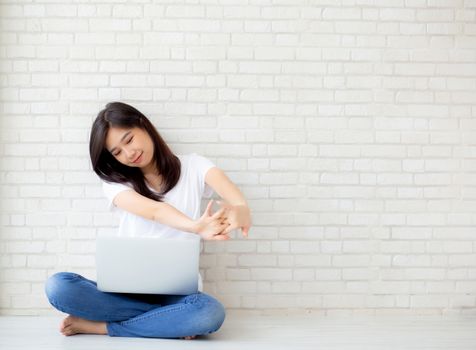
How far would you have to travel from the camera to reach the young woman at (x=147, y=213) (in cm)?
288

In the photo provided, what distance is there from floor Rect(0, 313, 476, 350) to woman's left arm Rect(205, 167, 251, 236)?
0.55 metres

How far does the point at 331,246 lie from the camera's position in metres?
3.58

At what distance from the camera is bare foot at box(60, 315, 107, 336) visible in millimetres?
2971

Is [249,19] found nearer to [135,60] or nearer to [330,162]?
[135,60]

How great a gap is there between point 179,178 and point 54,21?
119cm

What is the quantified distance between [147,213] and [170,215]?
15 cm

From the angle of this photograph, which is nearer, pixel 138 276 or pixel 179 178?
pixel 138 276

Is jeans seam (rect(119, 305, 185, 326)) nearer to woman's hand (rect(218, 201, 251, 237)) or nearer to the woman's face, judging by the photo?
woman's hand (rect(218, 201, 251, 237))

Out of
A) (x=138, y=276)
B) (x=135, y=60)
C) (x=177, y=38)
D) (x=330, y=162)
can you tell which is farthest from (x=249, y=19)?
(x=138, y=276)

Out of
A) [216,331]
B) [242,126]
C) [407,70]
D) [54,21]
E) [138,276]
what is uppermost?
[54,21]

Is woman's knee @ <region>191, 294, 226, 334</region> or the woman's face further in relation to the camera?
the woman's face

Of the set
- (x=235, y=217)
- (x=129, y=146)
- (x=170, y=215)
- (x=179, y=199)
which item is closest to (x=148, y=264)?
(x=170, y=215)

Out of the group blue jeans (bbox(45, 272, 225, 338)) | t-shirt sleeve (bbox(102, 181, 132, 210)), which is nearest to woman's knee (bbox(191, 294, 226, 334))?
blue jeans (bbox(45, 272, 225, 338))

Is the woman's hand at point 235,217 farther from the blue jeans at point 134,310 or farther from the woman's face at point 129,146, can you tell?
the woman's face at point 129,146
